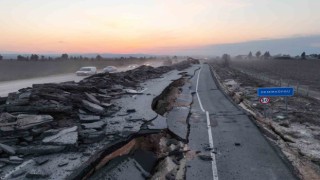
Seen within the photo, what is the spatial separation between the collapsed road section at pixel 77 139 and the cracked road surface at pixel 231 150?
733 mm

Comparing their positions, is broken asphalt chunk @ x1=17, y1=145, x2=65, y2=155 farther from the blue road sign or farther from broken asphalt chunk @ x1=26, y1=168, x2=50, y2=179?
the blue road sign

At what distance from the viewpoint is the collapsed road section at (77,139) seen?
842 centimetres

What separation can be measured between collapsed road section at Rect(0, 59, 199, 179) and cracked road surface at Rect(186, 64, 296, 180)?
73 cm

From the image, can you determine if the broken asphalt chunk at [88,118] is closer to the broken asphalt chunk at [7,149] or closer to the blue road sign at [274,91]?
the broken asphalt chunk at [7,149]

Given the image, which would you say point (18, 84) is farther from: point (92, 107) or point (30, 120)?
point (30, 120)

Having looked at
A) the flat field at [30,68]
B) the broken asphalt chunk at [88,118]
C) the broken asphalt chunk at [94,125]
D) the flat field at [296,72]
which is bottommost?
the flat field at [296,72]

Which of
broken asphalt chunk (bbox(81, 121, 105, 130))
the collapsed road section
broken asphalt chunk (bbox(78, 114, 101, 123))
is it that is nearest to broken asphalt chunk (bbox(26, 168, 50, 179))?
the collapsed road section

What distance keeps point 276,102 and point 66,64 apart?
189 ft

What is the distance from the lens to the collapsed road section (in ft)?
27.6

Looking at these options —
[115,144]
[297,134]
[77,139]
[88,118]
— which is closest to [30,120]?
[77,139]

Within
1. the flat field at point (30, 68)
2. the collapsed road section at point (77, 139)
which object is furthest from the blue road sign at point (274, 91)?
the flat field at point (30, 68)

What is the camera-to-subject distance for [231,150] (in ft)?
37.6

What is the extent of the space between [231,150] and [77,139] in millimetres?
4906

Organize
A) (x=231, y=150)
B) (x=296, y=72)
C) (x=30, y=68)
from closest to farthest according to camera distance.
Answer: (x=231, y=150) < (x=30, y=68) < (x=296, y=72)
